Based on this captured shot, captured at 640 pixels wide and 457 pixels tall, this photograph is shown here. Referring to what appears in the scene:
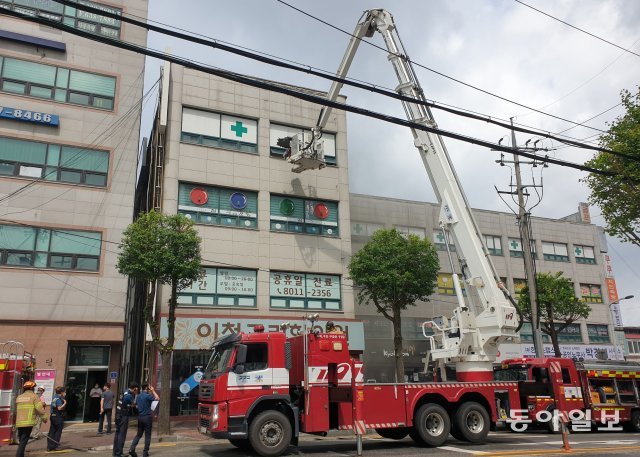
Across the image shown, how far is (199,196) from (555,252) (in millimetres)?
30365

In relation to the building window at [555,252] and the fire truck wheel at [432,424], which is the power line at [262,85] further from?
the building window at [555,252]

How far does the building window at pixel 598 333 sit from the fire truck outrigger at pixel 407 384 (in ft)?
88.0

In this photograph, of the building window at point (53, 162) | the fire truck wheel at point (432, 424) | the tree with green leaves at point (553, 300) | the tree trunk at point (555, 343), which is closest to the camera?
the fire truck wheel at point (432, 424)

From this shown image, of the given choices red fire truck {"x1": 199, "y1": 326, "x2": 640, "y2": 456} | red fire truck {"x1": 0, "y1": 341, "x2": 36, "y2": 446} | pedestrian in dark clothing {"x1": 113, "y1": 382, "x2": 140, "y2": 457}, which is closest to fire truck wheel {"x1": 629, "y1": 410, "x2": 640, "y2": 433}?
red fire truck {"x1": 199, "y1": 326, "x2": 640, "y2": 456}

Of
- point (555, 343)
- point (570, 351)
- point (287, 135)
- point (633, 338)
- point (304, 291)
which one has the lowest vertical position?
point (570, 351)

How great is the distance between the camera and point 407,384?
13.9m

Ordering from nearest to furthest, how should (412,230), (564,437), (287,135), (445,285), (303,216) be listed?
(564,437) → (303,216) → (287,135) → (412,230) → (445,285)

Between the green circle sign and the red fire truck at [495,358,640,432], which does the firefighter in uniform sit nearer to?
the red fire truck at [495,358,640,432]

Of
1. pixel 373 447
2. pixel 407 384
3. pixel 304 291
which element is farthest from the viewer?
pixel 304 291

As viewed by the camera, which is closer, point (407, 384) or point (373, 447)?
point (407, 384)

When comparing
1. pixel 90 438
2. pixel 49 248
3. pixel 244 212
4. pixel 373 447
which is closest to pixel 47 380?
pixel 90 438

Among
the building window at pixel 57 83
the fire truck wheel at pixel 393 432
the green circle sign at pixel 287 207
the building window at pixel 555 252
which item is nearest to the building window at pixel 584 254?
the building window at pixel 555 252

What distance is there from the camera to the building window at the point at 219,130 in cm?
2739

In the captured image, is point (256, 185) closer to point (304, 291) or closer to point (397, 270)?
point (304, 291)
